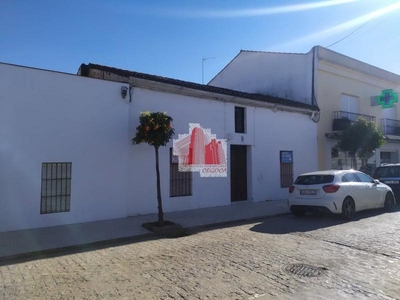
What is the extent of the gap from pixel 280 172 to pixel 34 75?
992cm

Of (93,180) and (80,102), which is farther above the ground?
(80,102)

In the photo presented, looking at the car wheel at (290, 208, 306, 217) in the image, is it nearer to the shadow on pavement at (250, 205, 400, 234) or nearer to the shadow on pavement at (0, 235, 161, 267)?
the shadow on pavement at (250, 205, 400, 234)

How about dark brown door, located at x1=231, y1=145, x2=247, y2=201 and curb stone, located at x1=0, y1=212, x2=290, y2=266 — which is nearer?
curb stone, located at x1=0, y1=212, x2=290, y2=266

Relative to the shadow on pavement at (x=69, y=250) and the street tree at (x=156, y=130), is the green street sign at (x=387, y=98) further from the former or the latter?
the shadow on pavement at (x=69, y=250)

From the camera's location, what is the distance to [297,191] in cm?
934

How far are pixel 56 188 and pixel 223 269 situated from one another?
17.6 feet

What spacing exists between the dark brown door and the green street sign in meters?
11.0

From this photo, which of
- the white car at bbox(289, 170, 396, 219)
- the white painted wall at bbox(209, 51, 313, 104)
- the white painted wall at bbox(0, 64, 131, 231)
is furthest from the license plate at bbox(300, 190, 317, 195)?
the white painted wall at bbox(209, 51, 313, 104)

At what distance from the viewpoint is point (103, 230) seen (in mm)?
7410

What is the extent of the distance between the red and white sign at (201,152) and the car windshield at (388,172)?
6.53 m

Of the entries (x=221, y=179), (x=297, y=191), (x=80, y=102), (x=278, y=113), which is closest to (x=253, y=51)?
(x=278, y=113)

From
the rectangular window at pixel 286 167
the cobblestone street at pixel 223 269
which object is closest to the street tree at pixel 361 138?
the rectangular window at pixel 286 167

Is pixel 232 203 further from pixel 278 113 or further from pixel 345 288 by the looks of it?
pixel 345 288

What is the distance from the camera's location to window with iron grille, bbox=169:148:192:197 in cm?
1012
